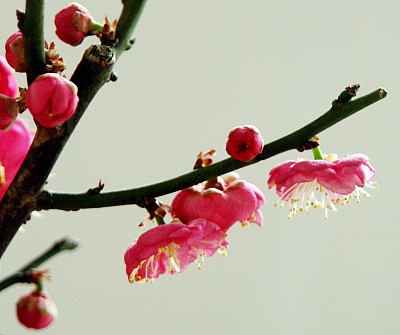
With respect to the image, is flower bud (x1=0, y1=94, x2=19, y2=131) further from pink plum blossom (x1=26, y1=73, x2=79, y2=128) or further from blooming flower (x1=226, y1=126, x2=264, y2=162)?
blooming flower (x1=226, y1=126, x2=264, y2=162)

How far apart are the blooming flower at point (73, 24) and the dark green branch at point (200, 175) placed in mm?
122

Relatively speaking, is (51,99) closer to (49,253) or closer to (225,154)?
(49,253)

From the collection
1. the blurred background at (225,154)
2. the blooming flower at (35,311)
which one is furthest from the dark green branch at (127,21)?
the blurred background at (225,154)

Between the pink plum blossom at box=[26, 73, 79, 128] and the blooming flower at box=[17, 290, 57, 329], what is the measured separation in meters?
→ 0.21

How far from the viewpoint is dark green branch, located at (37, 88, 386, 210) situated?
0.54 metres

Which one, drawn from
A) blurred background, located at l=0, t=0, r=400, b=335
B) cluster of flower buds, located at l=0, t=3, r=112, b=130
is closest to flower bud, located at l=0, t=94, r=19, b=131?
cluster of flower buds, located at l=0, t=3, r=112, b=130

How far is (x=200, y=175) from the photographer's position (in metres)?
0.56

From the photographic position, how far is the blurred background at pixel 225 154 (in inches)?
61.4

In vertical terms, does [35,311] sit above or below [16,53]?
below

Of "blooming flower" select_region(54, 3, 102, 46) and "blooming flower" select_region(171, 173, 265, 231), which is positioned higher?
"blooming flower" select_region(54, 3, 102, 46)

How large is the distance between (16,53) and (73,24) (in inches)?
1.9

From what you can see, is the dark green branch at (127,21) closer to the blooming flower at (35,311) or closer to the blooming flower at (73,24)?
the blooming flower at (73,24)

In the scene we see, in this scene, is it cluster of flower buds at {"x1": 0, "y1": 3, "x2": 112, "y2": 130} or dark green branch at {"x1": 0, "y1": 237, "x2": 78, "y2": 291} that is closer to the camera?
cluster of flower buds at {"x1": 0, "y1": 3, "x2": 112, "y2": 130}

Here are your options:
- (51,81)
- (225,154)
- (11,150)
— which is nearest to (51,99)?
(51,81)
